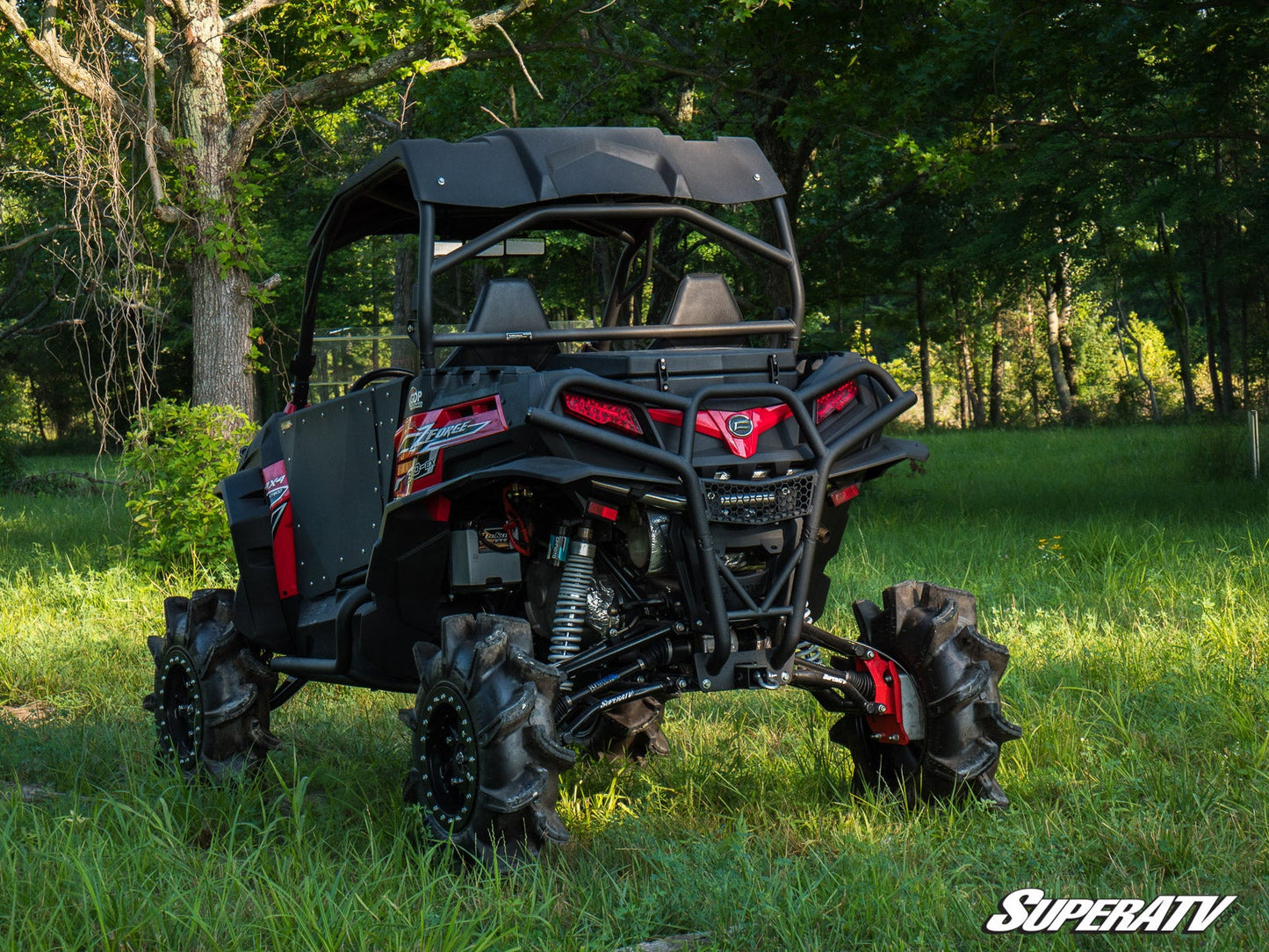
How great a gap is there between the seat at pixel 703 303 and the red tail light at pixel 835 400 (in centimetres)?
46

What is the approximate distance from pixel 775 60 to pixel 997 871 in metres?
11.1

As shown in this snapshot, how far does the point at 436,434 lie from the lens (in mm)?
4199

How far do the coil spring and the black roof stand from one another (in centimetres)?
121

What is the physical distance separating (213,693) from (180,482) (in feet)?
18.5

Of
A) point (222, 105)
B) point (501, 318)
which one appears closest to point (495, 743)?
point (501, 318)

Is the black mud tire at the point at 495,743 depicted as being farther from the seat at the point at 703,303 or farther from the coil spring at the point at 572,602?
the seat at the point at 703,303

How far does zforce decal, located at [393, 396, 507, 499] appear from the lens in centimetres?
402

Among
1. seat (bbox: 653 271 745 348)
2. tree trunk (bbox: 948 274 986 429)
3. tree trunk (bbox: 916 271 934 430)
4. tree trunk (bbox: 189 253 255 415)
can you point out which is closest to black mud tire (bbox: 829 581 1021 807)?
seat (bbox: 653 271 745 348)

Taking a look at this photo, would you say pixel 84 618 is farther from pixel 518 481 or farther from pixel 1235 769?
pixel 1235 769

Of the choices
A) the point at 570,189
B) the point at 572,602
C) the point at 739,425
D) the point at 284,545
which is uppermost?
the point at 570,189

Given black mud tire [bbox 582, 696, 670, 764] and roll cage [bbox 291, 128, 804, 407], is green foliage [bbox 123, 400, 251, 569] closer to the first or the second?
black mud tire [bbox 582, 696, 670, 764]

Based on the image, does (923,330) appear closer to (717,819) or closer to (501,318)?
(717,819)

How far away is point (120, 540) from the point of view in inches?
513

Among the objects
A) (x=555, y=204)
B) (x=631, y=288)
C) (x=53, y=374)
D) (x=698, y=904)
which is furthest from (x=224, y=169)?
(x=53, y=374)
